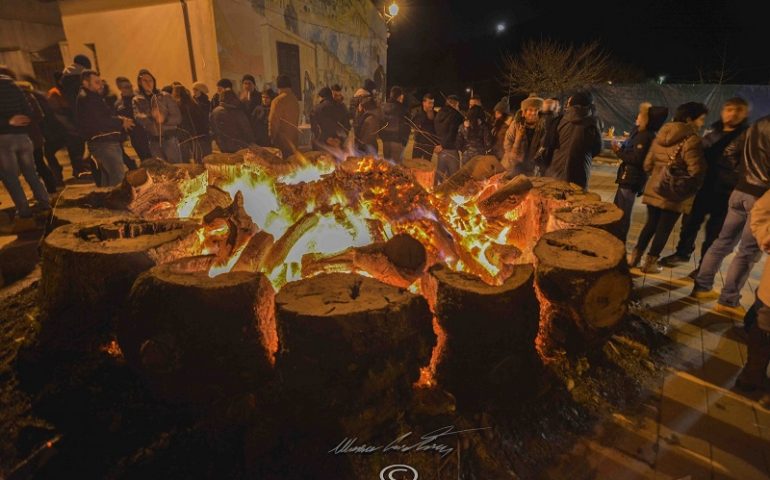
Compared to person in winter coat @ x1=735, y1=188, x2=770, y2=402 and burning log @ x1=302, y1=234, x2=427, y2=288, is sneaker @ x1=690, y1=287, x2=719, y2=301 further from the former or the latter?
burning log @ x1=302, y1=234, x2=427, y2=288

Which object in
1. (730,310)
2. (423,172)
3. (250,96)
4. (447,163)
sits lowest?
(730,310)

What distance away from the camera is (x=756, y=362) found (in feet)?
9.93

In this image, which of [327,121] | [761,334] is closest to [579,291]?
[761,334]

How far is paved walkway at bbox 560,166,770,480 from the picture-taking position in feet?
8.07

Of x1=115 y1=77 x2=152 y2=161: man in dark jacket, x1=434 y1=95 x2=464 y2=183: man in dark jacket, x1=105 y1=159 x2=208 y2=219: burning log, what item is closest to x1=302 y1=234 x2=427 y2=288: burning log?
x1=105 y1=159 x2=208 y2=219: burning log

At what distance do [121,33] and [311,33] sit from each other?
6.23 meters

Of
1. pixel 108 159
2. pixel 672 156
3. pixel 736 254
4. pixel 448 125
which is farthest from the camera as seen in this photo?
pixel 448 125

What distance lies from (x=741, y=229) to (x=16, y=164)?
30.6 feet

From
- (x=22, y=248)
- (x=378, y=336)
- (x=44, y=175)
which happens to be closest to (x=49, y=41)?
(x=44, y=175)

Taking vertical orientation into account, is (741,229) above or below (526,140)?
below

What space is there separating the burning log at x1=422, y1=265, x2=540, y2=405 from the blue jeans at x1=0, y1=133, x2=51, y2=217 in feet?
21.4

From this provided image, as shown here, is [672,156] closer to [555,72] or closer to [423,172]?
[423,172]

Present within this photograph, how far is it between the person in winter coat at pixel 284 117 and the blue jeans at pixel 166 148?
1897mm

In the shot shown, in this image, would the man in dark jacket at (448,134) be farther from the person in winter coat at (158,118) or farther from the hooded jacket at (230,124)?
the person in winter coat at (158,118)
